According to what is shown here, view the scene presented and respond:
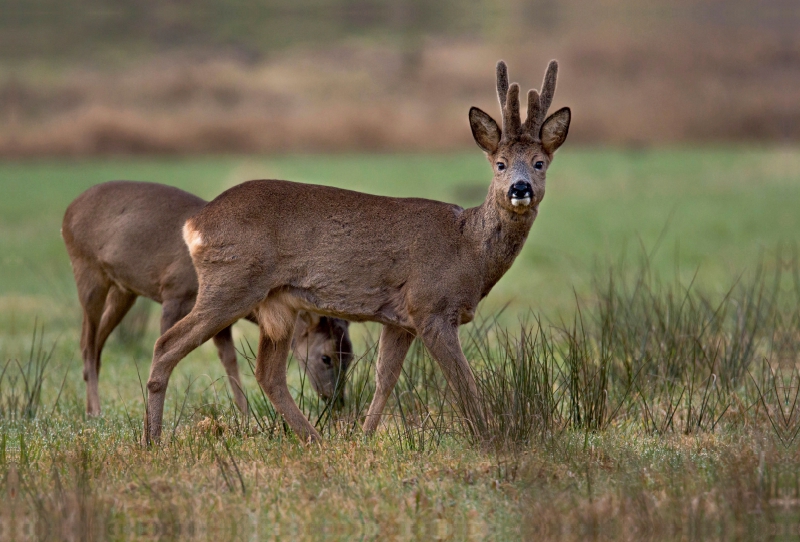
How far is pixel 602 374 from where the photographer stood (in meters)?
7.03

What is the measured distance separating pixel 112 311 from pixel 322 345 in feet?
6.23

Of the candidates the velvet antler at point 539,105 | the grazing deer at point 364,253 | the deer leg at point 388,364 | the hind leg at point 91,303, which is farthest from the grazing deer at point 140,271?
the velvet antler at point 539,105

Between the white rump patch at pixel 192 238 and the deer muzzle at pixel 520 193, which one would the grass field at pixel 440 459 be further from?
the deer muzzle at pixel 520 193

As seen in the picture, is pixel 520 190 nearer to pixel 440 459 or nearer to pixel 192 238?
pixel 440 459

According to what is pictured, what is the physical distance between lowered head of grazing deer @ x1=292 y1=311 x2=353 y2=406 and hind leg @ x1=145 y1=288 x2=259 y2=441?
5.38 ft

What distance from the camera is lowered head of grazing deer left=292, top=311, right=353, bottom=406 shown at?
8445mm

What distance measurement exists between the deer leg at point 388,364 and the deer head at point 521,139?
3.52 feet

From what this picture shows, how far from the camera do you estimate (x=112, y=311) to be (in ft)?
30.5

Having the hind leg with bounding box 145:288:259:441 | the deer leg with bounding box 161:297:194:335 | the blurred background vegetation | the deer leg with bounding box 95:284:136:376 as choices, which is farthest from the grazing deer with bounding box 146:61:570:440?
the blurred background vegetation

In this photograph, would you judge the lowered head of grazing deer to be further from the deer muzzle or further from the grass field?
the deer muzzle

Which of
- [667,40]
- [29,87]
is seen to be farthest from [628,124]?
[29,87]

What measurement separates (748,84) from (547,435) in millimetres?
38408

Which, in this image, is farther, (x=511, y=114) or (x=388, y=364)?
(x=388, y=364)

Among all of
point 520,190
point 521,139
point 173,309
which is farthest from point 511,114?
point 173,309
